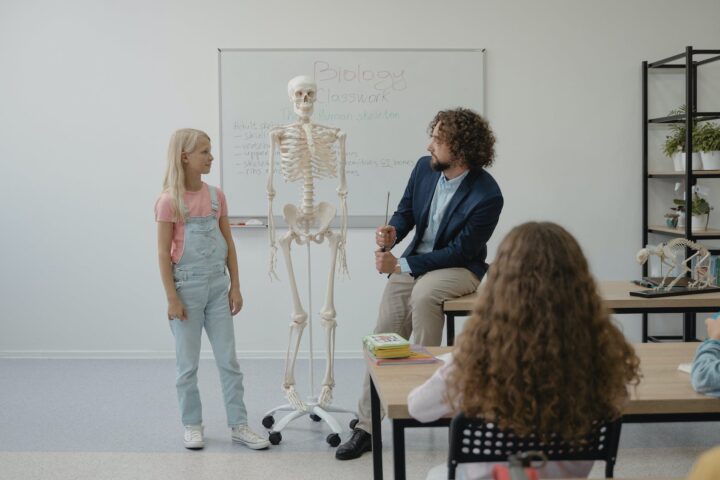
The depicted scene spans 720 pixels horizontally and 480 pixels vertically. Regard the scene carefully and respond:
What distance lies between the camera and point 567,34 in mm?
5152

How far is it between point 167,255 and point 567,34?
3.16 metres

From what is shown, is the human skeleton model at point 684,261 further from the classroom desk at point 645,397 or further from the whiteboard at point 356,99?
the whiteboard at point 356,99

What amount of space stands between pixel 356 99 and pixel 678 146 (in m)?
2.04

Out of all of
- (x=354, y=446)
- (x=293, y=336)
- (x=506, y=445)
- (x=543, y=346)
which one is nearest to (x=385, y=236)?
Answer: (x=293, y=336)

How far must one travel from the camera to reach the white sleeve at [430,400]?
5.64 ft

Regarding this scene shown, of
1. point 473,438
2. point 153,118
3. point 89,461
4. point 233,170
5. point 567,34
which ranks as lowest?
point 89,461

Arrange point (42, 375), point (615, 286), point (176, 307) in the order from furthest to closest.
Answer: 1. point (42, 375)
2. point (615, 286)
3. point (176, 307)

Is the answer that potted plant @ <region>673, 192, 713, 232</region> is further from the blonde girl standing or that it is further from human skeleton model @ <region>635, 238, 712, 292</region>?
the blonde girl standing

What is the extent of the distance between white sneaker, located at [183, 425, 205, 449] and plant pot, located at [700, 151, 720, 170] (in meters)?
3.32

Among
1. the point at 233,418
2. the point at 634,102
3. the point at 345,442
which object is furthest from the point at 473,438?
the point at 634,102

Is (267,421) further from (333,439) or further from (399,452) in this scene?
(399,452)

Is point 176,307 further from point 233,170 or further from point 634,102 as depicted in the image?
point 634,102

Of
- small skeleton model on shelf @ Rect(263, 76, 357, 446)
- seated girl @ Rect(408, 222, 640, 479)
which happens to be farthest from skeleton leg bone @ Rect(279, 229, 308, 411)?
seated girl @ Rect(408, 222, 640, 479)

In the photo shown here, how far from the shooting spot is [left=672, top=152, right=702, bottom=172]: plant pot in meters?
4.80
